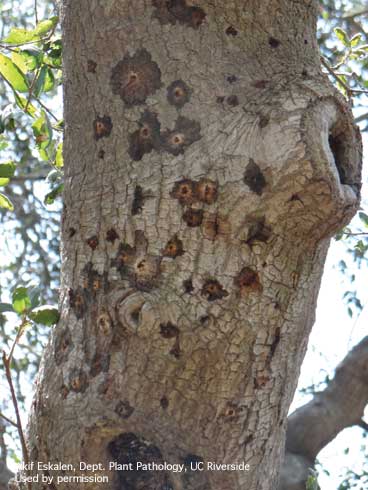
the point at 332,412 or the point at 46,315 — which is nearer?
the point at 46,315

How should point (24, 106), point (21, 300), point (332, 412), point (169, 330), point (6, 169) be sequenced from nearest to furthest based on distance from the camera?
point (169, 330), point (21, 300), point (6, 169), point (24, 106), point (332, 412)

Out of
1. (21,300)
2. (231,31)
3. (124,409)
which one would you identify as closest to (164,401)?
(124,409)

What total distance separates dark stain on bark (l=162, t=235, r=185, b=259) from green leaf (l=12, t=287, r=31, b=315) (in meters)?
0.39

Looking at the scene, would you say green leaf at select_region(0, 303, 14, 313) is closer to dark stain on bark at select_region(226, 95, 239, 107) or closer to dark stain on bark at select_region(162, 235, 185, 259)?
dark stain on bark at select_region(162, 235, 185, 259)

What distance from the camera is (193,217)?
1318 millimetres

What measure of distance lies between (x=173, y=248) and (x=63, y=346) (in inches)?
10.9

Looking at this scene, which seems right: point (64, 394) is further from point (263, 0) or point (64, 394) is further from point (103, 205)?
point (263, 0)

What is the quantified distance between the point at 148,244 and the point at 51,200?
2.34 feet

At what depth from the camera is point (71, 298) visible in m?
1.42

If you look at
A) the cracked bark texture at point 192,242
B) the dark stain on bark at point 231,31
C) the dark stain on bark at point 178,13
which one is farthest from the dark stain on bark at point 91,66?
the dark stain on bark at point 231,31

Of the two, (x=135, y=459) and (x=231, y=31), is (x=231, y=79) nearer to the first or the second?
(x=231, y=31)

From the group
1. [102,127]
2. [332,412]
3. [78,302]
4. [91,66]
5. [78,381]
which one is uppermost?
[91,66]

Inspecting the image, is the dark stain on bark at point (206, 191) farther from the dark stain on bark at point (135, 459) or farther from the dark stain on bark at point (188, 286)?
the dark stain on bark at point (135, 459)

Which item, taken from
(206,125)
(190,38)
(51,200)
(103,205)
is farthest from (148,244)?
(51,200)
